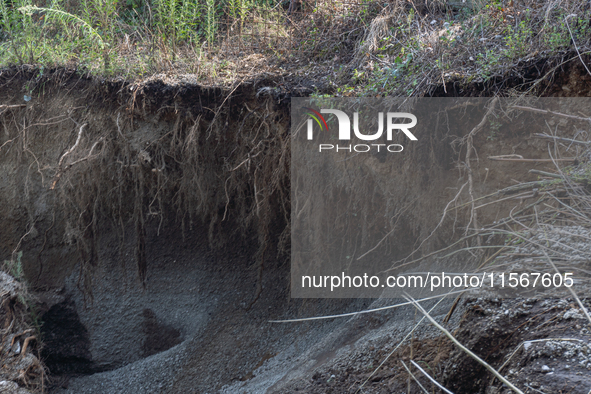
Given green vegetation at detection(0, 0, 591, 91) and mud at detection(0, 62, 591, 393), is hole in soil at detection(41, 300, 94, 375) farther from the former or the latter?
green vegetation at detection(0, 0, 591, 91)

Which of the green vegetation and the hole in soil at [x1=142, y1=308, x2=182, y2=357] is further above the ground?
the green vegetation

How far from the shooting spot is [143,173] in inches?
175

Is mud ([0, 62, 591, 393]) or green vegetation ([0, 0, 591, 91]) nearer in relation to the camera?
green vegetation ([0, 0, 591, 91])

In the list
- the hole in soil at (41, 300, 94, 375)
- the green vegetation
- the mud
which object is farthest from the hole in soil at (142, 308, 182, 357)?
the green vegetation

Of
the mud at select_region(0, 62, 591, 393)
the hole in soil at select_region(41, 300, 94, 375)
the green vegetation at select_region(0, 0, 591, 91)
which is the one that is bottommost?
the hole in soil at select_region(41, 300, 94, 375)

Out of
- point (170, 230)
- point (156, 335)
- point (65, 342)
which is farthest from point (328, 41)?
point (65, 342)

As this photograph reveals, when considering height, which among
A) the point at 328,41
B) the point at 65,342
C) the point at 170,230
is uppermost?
the point at 328,41

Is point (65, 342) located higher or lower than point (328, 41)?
lower

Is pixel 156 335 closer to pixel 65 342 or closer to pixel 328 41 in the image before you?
pixel 65 342

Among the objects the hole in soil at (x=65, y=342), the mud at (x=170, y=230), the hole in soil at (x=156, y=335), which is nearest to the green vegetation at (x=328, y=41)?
the mud at (x=170, y=230)

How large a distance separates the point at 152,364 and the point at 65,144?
2.49 metres

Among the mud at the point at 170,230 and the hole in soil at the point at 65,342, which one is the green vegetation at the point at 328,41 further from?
the hole in soil at the point at 65,342

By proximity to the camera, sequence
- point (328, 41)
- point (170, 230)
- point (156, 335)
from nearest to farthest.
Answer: point (328, 41) → point (156, 335) → point (170, 230)

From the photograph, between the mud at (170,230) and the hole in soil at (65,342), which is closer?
the mud at (170,230)
